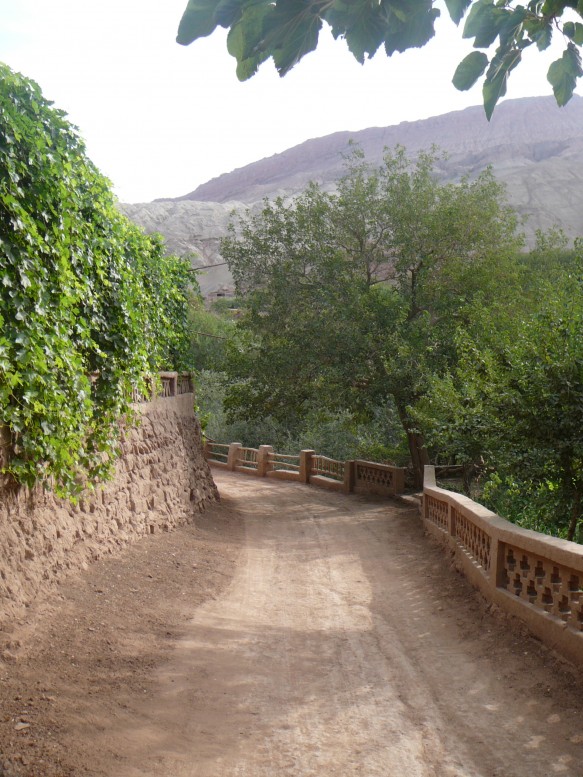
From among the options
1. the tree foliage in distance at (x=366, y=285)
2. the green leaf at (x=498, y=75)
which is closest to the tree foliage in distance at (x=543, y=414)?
the green leaf at (x=498, y=75)

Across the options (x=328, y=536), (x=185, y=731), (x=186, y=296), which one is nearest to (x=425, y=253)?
(x=186, y=296)

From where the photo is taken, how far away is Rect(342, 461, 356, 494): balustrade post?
2112 cm

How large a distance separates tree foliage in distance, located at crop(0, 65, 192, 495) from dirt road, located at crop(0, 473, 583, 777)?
1.51 metres

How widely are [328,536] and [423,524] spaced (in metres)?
1.89

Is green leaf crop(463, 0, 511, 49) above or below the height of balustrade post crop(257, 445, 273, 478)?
above

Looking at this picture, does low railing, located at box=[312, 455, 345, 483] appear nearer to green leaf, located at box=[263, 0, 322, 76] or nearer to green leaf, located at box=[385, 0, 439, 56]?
green leaf, located at box=[385, 0, 439, 56]

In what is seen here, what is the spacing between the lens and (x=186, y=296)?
48.9 ft

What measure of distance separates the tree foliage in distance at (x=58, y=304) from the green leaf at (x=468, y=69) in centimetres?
386

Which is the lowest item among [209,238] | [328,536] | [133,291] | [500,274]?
[328,536]

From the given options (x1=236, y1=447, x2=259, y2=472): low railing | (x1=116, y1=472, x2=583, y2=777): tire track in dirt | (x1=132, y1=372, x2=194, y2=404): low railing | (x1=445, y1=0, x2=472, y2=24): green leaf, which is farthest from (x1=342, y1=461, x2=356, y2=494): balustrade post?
(x1=445, y1=0, x2=472, y2=24): green leaf

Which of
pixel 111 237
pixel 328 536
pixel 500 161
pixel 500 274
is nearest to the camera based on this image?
pixel 111 237

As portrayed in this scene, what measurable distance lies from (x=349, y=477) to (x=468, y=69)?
735 inches

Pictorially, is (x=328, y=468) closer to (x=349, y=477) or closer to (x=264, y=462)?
(x=349, y=477)

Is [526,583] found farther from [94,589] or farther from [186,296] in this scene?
[186,296]
